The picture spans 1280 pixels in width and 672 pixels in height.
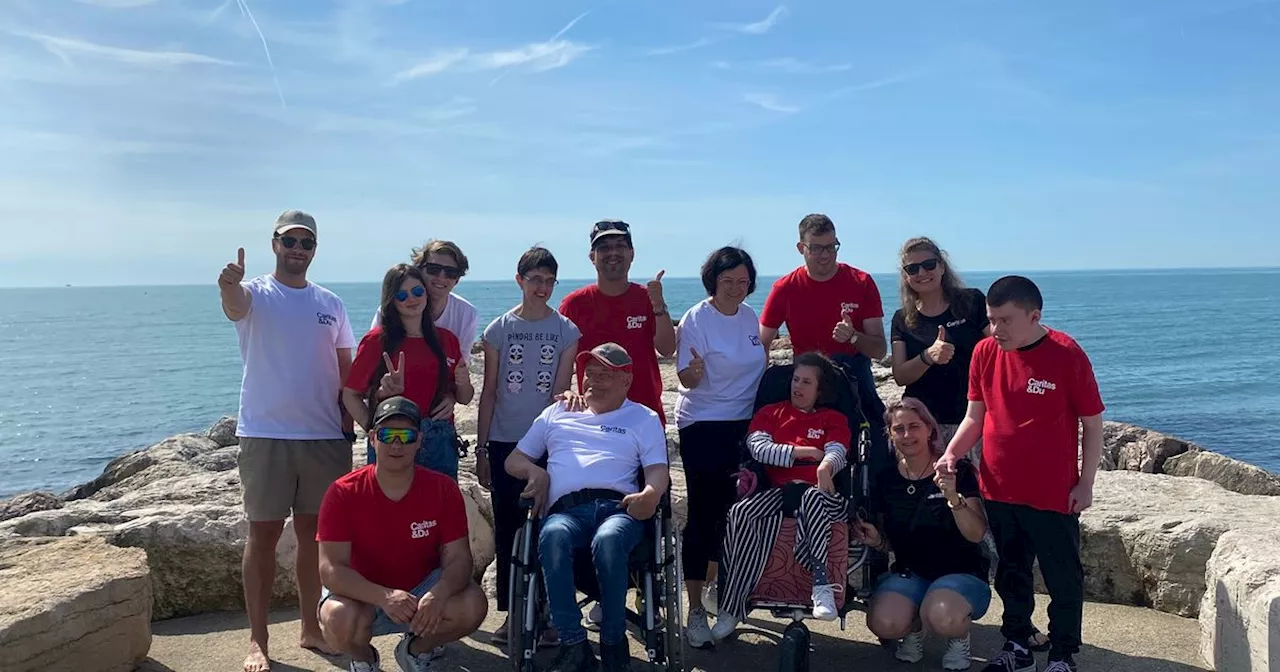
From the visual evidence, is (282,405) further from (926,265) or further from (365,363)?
(926,265)

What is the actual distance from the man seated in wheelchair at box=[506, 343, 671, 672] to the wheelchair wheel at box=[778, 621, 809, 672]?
2.00 ft

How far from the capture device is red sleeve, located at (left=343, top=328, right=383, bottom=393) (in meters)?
4.15

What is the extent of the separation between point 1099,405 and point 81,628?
419 cm

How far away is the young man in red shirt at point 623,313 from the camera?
448 centimetres

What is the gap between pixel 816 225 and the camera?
475cm

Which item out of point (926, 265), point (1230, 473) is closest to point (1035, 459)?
point (926, 265)

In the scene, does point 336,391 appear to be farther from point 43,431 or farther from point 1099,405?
point 43,431

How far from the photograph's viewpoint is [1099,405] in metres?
3.78

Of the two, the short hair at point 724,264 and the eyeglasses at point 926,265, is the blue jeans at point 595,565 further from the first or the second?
the eyeglasses at point 926,265

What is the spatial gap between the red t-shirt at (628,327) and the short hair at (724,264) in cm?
31

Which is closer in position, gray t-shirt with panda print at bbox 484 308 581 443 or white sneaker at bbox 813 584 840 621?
white sneaker at bbox 813 584 840 621

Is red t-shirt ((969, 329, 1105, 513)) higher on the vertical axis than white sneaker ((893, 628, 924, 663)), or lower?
higher

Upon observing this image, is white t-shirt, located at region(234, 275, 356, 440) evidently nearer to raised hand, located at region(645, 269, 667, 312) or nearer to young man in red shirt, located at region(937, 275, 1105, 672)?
raised hand, located at region(645, 269, 667, 312)

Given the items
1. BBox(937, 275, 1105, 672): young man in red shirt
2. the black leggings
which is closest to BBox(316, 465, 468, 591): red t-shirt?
the black leggings
